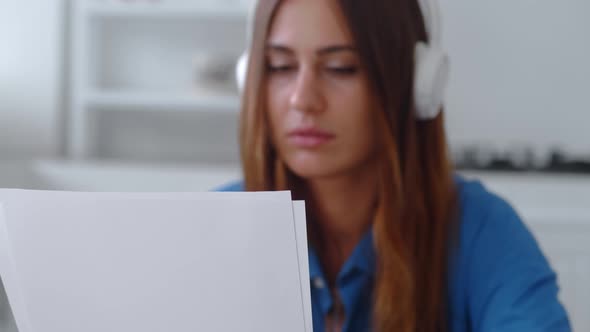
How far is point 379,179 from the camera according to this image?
820 mm

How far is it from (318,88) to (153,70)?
1.53m

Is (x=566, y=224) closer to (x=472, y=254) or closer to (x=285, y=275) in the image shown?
(x=472, y=254)

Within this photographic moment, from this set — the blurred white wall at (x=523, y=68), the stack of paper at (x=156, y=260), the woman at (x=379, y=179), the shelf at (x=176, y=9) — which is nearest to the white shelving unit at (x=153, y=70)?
the shelf at (x=176, y=9)

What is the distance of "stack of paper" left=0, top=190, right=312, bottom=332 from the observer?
1.22ft

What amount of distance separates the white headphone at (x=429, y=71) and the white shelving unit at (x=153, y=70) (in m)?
1.17

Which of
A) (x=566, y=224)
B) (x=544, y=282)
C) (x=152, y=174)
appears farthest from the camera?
(x=152, y=174)

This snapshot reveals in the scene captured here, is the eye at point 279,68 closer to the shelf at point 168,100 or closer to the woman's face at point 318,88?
the woman's face at point 318,88

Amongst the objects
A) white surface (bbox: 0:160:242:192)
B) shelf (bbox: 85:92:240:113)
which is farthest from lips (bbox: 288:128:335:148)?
shelf (bbox: 85:92:240:113)

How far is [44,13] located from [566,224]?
183cm

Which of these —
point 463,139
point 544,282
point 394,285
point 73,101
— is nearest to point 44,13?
point 73,101

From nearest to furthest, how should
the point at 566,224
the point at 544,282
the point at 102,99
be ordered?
the point at 544,282, the point at 566,224, the point at 102,99

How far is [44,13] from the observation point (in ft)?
6.51

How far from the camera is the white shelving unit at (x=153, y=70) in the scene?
1.90m

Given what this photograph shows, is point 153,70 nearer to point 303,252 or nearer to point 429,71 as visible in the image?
point 429,71
